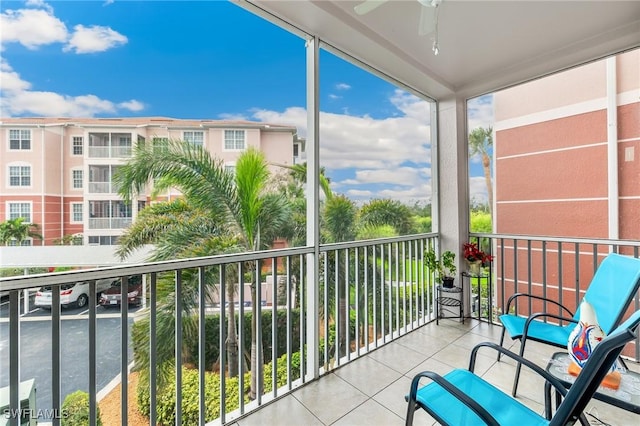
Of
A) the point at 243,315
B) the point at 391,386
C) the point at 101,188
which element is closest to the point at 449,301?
the point at 391,386

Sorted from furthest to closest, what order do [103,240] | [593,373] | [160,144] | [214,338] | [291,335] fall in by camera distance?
[214,338] < [291,335] < [160,144] < [103,240] < [593,373]

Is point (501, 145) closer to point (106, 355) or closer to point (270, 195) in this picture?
point (270, 195)

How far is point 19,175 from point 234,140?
1372mm

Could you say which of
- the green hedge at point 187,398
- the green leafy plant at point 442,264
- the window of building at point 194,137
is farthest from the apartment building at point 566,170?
the window of building at point 194,137

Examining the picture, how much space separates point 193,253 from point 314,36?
2.04m

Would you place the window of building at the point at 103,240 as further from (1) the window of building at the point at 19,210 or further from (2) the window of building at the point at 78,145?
(2) the window of building at the point at 78,145

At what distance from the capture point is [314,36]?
2143 mm

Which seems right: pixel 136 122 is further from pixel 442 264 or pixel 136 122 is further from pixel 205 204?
pixel 442 264

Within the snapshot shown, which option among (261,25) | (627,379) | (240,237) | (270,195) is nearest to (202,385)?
(240,237)

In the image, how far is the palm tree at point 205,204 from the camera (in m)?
1.82

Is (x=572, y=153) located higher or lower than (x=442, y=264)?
higher

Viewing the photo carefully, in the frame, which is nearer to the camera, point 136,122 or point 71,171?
point 71,171

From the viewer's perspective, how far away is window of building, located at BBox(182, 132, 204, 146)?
218 centimetres

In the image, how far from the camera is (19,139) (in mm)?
1321
